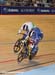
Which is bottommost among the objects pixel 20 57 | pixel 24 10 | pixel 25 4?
pixel 24 10

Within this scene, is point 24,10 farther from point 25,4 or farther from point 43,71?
point 43,71

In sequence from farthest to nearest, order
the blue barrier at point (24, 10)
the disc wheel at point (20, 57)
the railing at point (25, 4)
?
the railing at point (25, 4), the blue barrier at point (24, 10), the disc wheel at point (20, 57)

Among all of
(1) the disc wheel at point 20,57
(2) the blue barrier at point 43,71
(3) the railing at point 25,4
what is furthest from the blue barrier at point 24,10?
(2) the blue barrier at point 43,71

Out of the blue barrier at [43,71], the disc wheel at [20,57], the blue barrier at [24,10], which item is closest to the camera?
the blue barrier at [43,71]

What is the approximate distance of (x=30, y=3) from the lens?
37.7 feet

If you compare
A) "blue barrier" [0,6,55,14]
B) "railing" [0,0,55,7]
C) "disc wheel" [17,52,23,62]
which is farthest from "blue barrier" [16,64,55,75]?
"railing" [0,0,55,7]

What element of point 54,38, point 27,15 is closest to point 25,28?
point 54,38

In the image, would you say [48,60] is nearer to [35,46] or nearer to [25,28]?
[35,46]

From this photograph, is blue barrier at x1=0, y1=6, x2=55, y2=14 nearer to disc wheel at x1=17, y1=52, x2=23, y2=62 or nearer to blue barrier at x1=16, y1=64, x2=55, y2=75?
disc wheel at x1=17, y1=52, x2=23, y2=62

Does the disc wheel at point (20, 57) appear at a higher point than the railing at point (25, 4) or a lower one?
higher

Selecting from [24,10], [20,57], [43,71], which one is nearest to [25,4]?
[24,10]

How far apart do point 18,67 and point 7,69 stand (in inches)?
8.2

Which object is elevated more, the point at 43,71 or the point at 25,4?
the point at 43,71

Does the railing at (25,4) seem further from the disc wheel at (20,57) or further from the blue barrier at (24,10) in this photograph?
the disc wheel at (20,57)
